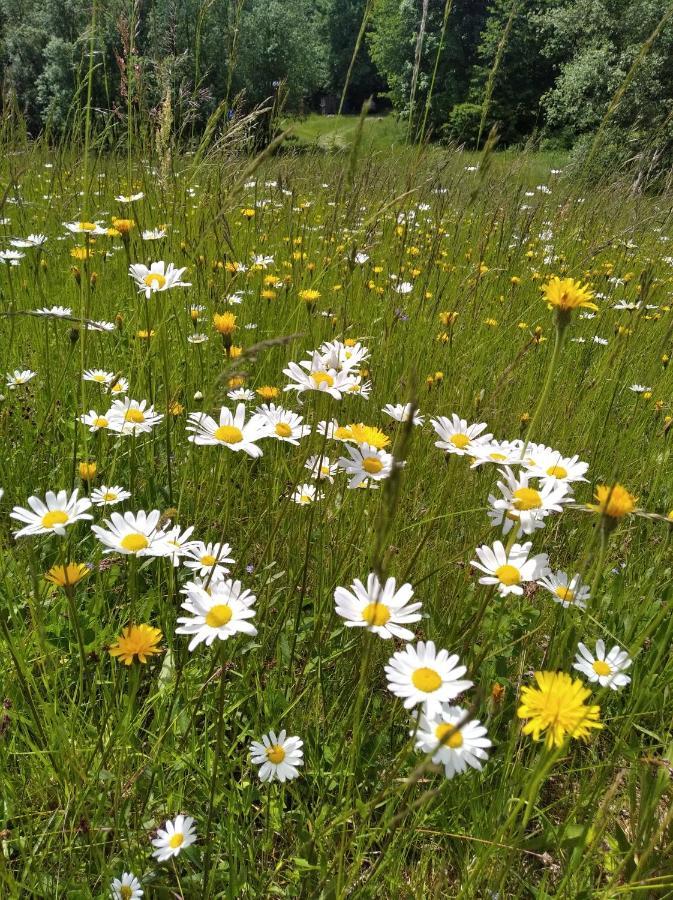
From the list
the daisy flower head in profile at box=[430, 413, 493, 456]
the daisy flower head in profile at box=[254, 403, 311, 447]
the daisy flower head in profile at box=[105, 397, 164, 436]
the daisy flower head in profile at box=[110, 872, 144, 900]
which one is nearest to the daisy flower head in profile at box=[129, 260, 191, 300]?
the daisy flower head in profile at box=[105, 397, 164, 436]

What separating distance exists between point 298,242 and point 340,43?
45714mm

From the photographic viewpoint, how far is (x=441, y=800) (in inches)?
40.5

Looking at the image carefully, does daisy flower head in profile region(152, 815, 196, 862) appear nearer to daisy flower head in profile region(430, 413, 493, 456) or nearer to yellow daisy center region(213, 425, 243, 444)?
yellow daisy center region(213, 425, 243, 444)

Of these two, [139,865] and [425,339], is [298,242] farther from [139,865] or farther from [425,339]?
[139,865]

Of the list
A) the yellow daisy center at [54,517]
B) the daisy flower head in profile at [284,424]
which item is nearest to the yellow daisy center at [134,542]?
the yellow daisy center at [54,517]

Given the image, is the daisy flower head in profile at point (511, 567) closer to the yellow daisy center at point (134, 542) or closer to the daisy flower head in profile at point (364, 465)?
the daisy flower head in profile at point (364, 465)

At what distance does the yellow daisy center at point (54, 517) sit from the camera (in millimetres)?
936

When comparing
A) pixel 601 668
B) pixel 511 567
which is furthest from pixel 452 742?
pixel 601 668

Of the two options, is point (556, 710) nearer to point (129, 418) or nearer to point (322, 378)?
point (322, 378)

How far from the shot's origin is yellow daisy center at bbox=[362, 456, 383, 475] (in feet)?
3.29

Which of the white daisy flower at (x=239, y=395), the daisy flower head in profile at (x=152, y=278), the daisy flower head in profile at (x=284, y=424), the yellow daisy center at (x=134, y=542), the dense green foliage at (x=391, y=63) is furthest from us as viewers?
the dense green foliage at (x=391, y=63)

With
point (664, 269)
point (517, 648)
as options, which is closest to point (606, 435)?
point (517, 648)

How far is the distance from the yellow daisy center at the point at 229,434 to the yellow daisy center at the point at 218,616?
309mm

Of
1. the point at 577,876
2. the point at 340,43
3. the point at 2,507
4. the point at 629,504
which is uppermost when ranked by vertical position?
the point at 340,43
